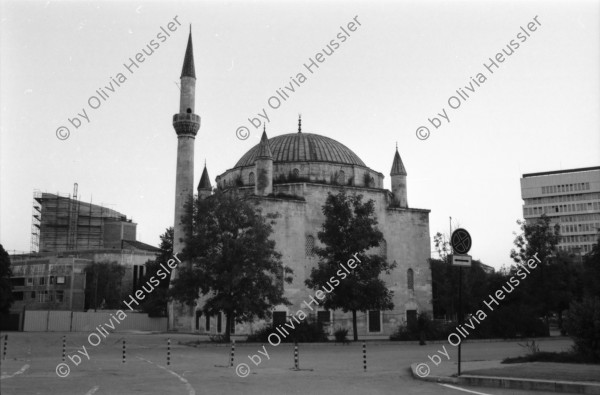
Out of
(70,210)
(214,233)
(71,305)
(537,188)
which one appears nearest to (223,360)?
(214,233)

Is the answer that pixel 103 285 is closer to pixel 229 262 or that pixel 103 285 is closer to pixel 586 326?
pixel 229 262

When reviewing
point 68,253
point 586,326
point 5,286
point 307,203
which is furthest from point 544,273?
point 68,253

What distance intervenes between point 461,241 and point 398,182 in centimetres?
3456

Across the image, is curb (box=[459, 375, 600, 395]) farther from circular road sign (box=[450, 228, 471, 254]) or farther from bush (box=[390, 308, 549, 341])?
bush (box=[390, 308, 549, 341])

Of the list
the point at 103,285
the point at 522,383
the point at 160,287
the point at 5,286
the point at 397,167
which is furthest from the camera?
the point at 103,285

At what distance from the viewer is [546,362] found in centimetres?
1494

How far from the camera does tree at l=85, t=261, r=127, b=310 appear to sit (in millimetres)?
67500

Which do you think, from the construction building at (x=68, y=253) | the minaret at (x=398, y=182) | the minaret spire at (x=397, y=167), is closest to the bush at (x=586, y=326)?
the minaret at (x=398, y=182)

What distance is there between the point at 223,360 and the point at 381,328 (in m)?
25.8

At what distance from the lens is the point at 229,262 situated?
27.3 m

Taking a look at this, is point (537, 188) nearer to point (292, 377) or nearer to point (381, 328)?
point (381, 328)

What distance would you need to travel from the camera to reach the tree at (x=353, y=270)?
1165 inches

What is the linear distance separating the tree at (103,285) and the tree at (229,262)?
4246cm

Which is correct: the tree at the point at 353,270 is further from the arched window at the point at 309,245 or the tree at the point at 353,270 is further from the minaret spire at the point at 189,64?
the minaret spire at the point at 189,64
